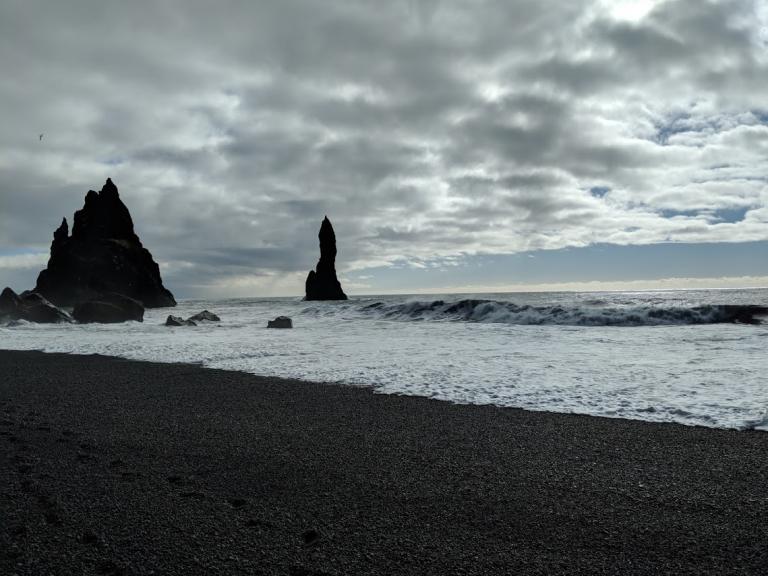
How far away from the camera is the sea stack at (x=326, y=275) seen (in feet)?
289

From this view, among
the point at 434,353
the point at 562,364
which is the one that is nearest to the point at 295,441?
the point at 562,364

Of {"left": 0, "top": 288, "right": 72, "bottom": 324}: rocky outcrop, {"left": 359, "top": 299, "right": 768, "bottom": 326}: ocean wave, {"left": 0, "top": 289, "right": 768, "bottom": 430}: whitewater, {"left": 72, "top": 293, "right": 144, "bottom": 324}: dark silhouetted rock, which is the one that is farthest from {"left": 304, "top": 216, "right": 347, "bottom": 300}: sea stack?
{"left": 0, "top": 289, "right": 768, "bottom": 430}: whitewater

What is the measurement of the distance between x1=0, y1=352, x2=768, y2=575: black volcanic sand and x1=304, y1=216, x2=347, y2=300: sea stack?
8155 centimetres

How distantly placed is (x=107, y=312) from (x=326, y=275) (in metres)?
59.0

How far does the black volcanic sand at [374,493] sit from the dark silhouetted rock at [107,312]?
89.1 ft

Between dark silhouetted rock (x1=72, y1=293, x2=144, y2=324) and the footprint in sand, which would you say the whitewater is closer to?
the footprint in sand

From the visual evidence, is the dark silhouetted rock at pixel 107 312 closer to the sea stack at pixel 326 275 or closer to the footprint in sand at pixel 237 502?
the footprint in sand at pixel 237 502

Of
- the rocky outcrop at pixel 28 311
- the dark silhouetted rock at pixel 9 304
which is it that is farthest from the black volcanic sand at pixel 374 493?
the dark silhouetted rock at pixel 9 304

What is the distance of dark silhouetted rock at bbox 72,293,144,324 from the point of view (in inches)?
1206

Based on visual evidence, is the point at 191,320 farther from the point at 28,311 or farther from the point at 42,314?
the point at 28,311

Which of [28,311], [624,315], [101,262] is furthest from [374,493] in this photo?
[101,262]

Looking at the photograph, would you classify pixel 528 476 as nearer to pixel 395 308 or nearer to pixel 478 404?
pixel 478 404

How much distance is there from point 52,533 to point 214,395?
4.82 m

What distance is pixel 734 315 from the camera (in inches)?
901
